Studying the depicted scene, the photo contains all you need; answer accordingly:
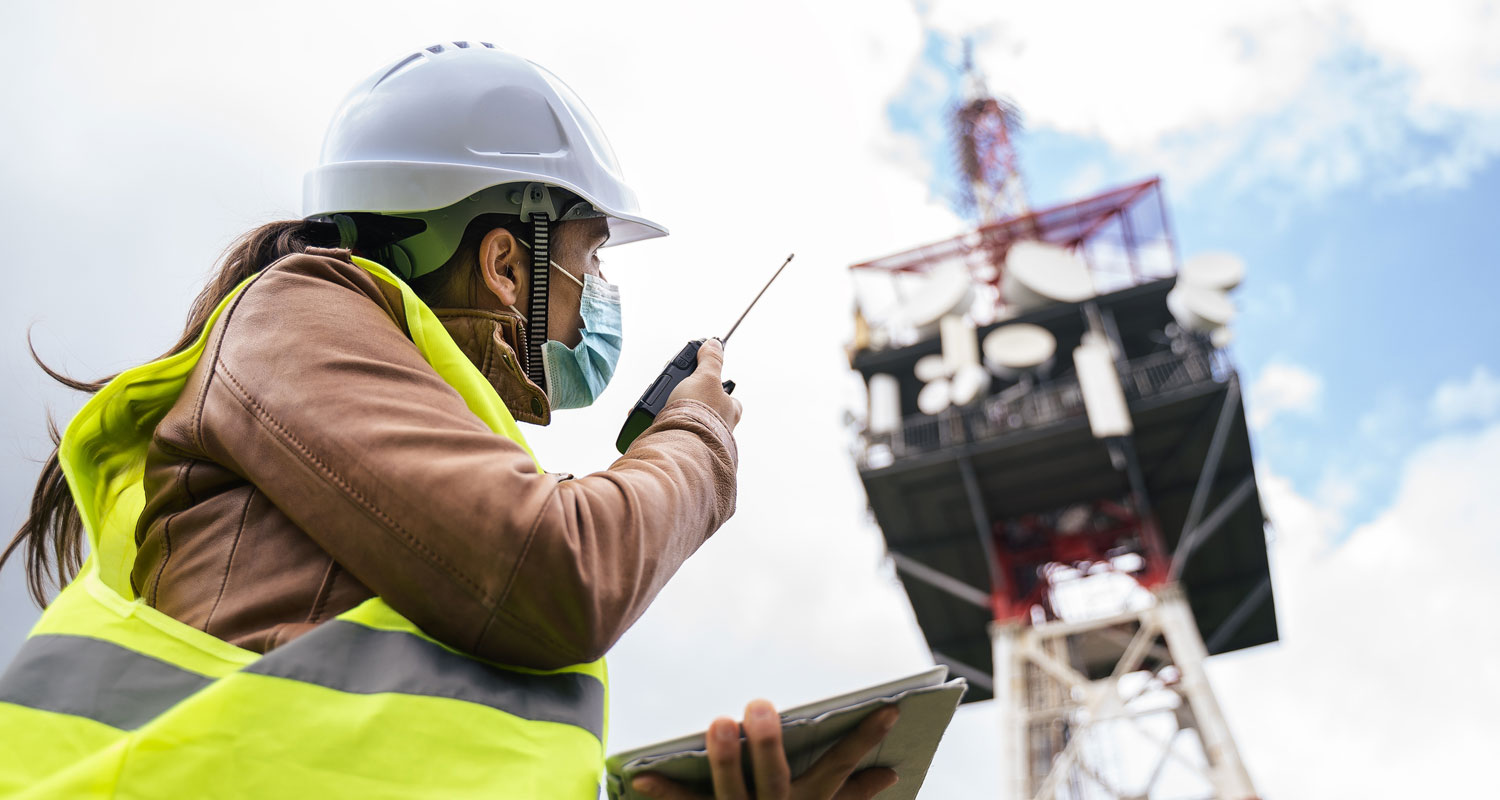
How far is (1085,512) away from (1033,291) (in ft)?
13.3

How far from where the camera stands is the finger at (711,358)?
2.10 meters

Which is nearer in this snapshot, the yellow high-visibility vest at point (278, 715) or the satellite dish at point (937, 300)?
the yellow high-visibility vest at point (278, 715)

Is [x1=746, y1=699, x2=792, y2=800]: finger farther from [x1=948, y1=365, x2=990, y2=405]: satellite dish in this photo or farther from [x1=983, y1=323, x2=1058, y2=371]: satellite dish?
[x1=983, y1=323, x2=1058, y2=371]: satellite dish

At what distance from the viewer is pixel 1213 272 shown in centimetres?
2031

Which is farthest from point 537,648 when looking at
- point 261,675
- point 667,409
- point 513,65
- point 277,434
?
point 513,65

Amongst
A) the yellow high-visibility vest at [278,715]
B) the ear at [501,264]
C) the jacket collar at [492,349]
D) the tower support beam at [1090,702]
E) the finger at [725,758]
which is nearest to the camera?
the yellow high-visibility vest at [278,715]

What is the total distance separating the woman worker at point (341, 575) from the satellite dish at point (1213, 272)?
65.5 feet

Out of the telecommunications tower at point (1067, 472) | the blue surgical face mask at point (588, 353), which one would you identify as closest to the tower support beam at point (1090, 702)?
the telecommunications tower at point (1067, 472)

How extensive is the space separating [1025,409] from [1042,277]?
2.75 m

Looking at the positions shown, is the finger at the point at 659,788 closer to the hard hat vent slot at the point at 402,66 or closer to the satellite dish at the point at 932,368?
the hard hat vent slot at the point at 402,66

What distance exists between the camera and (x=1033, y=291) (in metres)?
21.1

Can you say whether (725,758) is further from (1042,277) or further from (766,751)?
(1042,277)

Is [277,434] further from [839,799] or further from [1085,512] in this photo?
[1085,512]

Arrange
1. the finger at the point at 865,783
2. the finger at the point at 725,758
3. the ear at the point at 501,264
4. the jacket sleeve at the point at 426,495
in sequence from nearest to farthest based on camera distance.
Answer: the jacket sleeve at the point at 426,495, the finger at the point at 725,758, the finger at the point at 865,783, the ear at the point at 501,264
